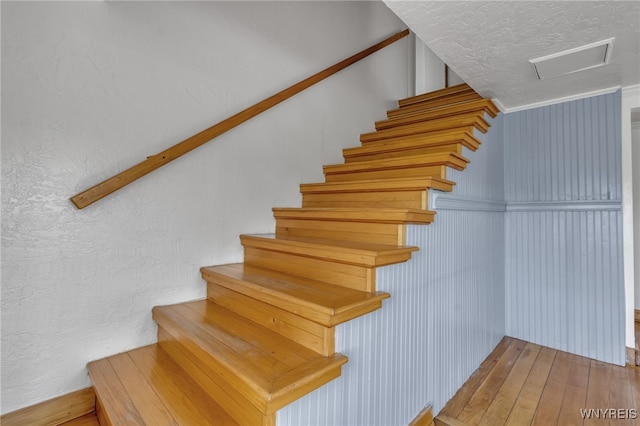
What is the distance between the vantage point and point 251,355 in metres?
1.05

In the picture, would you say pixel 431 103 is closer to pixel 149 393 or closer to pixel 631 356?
pixel 631 356

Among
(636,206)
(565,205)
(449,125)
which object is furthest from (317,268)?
(636,206)

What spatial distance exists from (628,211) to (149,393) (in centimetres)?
285

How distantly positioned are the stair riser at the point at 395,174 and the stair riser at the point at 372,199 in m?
0.14

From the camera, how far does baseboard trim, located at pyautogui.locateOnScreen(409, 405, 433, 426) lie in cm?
141

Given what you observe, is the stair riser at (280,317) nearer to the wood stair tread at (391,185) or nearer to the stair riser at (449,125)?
the wood stair tread at (391,185)

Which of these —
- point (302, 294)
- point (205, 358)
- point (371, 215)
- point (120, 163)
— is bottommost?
point (205, 358)

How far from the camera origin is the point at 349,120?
266 centimetres

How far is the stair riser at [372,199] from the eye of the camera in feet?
5.03

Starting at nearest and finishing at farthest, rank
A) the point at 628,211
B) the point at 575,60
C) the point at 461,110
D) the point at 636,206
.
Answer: the point at 575,60, the point at 628,211, the point at 461,110, the point at 636,206

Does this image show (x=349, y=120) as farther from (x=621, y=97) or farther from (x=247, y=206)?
(x=621, y=97)

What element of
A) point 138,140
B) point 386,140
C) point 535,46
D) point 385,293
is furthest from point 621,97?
point 138,140

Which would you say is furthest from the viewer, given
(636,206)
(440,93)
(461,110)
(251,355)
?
(636,206)

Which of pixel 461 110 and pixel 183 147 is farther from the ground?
pixel 461 110
